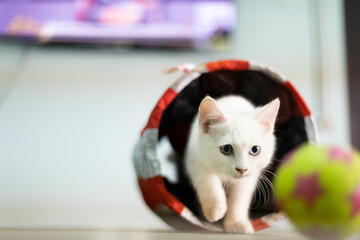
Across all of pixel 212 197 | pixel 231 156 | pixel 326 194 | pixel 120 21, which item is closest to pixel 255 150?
pixel 231 156

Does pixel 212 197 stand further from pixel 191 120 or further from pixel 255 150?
pixel 191 120

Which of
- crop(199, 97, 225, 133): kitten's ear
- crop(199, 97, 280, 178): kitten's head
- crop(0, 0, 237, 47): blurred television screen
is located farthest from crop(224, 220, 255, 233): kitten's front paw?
crop(0, 0, 237, 47): blurred television screen

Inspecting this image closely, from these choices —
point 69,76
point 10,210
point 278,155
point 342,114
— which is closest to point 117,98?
point 69,76

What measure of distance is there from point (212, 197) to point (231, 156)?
0.12 m

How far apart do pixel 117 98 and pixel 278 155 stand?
108 cm

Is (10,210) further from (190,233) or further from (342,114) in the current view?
(342,114)

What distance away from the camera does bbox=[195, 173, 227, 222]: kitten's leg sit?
3.27ft

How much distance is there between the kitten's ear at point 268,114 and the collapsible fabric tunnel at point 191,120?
0.47 ft

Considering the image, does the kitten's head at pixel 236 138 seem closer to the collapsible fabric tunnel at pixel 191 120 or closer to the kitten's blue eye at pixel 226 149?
the kitten's blue eye at pixel 226 149

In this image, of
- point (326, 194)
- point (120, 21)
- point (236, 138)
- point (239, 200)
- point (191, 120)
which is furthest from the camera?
point (120, 21)

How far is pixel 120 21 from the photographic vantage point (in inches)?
78.4

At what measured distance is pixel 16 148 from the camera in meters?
2.02

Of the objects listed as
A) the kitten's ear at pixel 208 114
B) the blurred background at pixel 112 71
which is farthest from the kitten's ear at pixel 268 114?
the blurred background at pixel 112 71

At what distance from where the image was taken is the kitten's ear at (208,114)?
96 centimetres
